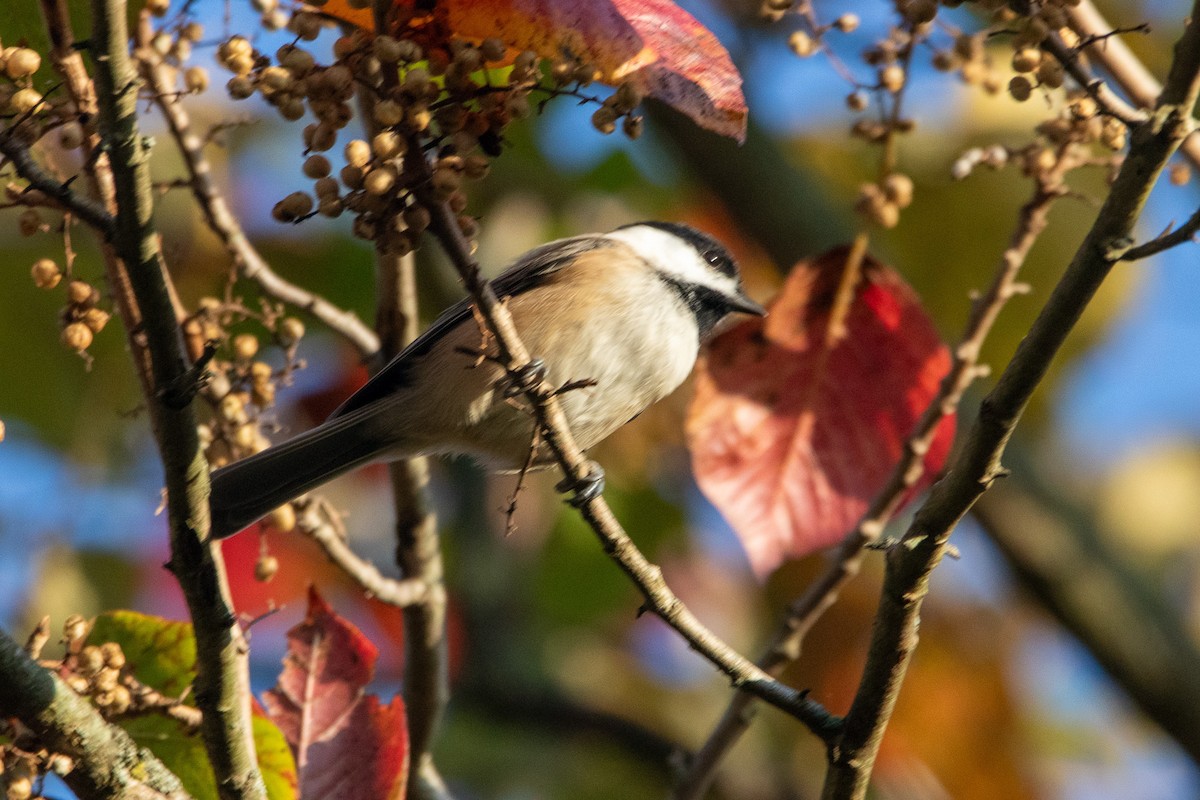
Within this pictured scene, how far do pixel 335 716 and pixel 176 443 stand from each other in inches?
28.3

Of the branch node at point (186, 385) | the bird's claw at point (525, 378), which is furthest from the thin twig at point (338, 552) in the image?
the branch node at point (186, 385)

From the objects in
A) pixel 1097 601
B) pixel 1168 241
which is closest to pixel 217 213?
pixel 1168 241

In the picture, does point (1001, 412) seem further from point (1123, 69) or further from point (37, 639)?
point (37, 639)

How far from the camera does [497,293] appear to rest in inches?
106

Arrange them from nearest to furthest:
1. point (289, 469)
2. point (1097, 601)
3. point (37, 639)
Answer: point (37, 639) → point (289, 469) → point (1097, 601)

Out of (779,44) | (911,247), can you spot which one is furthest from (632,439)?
(779,44)

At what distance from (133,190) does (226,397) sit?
644mm

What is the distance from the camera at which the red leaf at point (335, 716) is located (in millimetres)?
1991

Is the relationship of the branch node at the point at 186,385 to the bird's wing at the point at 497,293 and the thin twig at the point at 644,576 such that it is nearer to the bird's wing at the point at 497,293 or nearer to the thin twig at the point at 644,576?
the thin twig at the point at 644,576

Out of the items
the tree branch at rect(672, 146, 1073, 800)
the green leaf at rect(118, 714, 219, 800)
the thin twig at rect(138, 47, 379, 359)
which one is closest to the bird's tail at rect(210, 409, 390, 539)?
the thin twig at rect(138, 47, 379, 359)

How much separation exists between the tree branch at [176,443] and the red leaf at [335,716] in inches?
9.3

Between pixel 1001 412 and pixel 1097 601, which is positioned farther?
pixel 1097 601

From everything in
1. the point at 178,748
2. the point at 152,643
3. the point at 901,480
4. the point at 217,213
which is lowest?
the point at 901,480

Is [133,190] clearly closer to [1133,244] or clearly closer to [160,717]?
[160,717]
